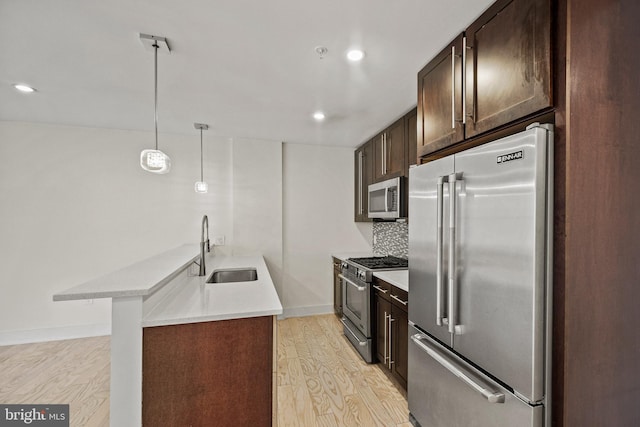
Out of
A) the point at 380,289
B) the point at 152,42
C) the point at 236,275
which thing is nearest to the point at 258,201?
the point at 236,275

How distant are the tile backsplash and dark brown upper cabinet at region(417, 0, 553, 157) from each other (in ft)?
5.42

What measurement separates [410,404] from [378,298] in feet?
2.86

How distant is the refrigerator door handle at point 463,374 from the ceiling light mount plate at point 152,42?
2.40 meters

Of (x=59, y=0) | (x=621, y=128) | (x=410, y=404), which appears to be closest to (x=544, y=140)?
(x=621, y=128)

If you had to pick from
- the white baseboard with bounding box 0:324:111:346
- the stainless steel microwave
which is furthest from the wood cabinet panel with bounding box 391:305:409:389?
the white baseboard with bounding box 0:324:111:346

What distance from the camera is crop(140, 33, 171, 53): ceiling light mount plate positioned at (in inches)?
64.9

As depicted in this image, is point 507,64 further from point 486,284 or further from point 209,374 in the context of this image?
point 209,374

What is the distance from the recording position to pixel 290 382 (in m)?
2.43

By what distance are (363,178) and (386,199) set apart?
3.25 ft

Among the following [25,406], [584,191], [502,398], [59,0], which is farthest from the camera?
[25,406]

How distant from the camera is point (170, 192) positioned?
3660mm

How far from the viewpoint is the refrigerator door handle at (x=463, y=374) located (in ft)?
4.04

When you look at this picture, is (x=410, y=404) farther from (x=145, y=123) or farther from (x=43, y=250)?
(x=43, y=250)

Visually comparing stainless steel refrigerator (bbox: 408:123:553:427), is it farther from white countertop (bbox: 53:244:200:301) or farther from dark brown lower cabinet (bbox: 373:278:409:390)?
white countertop (bbox: 53:244:200:301)
